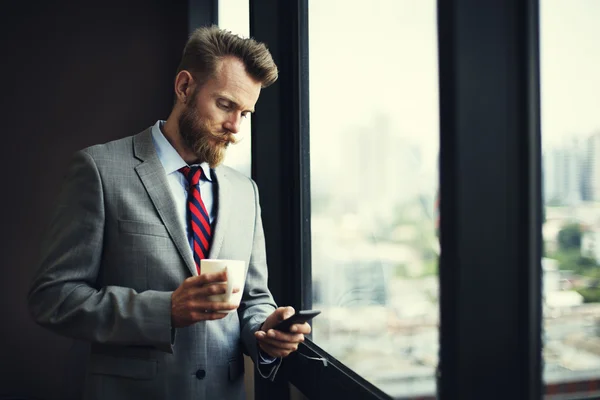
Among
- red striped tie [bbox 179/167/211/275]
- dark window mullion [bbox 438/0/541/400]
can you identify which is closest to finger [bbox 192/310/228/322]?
red striped tie [bbox 179/167/211/275]

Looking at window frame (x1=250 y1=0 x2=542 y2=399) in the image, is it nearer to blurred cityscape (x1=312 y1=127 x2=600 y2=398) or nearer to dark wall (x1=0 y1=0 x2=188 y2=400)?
blurred cityscape (x1=312 y1=127 x2=600 y2=398)

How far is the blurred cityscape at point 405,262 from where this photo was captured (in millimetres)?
742

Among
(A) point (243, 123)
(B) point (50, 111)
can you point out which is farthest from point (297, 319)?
(B) point (50, 111)

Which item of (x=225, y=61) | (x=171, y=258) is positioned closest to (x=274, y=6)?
(x=225, y=61)

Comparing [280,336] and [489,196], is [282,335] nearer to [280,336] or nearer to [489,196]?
[280,336]

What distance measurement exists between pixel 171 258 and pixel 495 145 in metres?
0.88

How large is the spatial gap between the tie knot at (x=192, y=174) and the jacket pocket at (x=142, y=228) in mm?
168

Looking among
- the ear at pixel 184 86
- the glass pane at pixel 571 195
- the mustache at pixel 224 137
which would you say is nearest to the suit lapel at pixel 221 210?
the mustache at pixel 224 137

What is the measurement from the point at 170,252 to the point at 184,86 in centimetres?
48

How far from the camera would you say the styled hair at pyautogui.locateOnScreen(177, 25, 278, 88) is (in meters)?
1.58

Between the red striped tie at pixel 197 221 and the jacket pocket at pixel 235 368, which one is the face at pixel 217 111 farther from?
the jacket pocket at pixel 235 368

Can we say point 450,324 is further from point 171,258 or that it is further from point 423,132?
point 171,258

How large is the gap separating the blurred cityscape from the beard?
31 centimetres

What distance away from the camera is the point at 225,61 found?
1586mm
